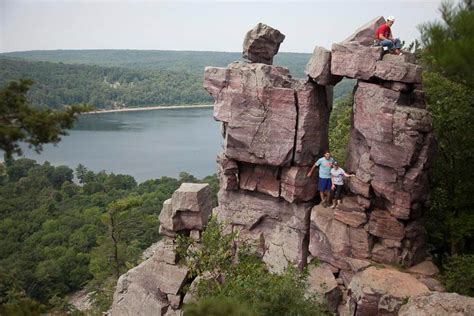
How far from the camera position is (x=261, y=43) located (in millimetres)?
14641

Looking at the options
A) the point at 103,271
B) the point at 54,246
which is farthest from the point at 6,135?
the point at 54,246

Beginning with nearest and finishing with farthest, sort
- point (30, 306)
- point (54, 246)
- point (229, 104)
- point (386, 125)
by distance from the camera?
1. point (30, 306)
2. point (386, 125)
3. point (229, 104)
4. point (54, 246)

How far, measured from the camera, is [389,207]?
1212cm

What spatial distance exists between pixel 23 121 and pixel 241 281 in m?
6.40

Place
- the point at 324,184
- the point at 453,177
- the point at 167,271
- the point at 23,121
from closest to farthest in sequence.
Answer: the point at 23,121
the point at 453,177
the point at 324,184
the point at 167,271

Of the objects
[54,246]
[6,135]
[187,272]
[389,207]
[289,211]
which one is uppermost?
[6,135]

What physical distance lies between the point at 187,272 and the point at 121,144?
7067 centimetres

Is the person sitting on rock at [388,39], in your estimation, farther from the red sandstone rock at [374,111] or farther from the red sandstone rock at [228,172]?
the red sandstone rock at [228,172]

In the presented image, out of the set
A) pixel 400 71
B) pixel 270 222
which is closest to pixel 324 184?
pixel 270 222

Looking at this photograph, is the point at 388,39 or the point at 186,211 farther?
the point at 186,211

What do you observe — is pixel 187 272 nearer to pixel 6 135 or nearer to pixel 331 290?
pixel 331 290

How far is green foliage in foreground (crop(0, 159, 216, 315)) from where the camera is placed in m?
25.6

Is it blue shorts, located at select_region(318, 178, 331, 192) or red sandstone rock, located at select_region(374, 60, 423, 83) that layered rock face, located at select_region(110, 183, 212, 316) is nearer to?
blue shorts, located at select_region(318, 178, 331, 192)

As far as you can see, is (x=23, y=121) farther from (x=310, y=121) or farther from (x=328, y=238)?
(x=328, y=238)
